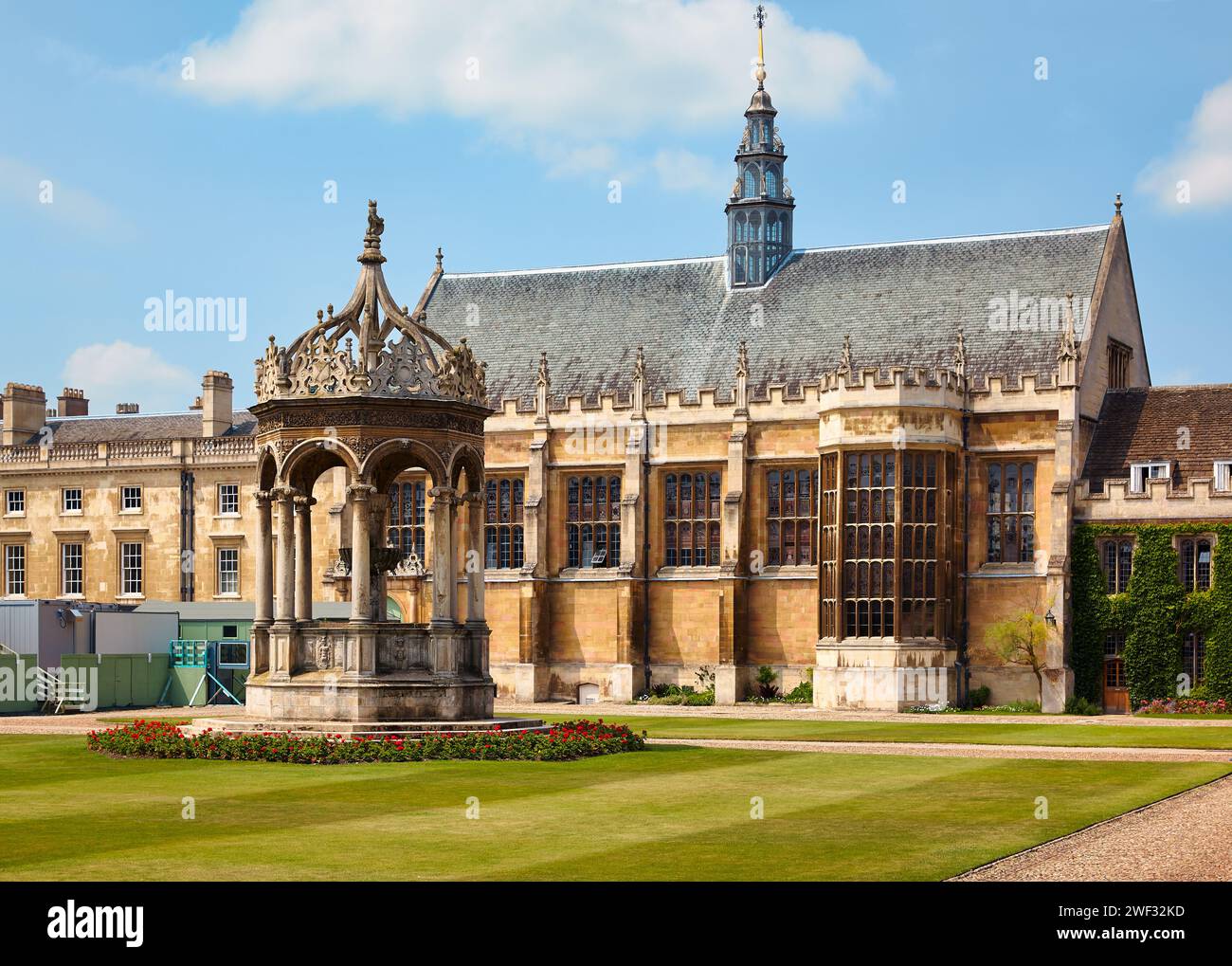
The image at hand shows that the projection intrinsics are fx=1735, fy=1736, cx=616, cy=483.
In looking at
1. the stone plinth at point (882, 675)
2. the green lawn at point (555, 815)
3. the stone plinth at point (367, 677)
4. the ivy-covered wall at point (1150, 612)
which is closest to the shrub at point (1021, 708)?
the ivy-covered wall at point (1150, 612)

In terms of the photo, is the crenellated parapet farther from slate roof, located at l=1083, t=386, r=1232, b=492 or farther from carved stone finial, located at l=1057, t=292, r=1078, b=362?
carved stone finial, located at l=1057, t=292, r=1078, b=362

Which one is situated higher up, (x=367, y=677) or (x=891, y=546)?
(x=891, y=546)

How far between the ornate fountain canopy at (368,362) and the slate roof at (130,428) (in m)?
36.0

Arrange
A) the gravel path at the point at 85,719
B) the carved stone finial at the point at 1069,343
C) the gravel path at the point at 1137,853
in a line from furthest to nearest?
the carved stone finial at the point at 1069,343 → the gravel path at the point at 85,719 → the gravel path at the point at 1137,853

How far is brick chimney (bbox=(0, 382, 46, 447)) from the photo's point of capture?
6850 cm

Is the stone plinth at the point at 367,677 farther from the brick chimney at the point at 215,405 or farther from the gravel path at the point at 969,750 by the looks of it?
the brick chimney at the point at 215,405

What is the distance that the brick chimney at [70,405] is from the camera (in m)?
74.6

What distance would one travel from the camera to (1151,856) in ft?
55.9

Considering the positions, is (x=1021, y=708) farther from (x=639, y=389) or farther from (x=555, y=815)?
(x=555, y=815)

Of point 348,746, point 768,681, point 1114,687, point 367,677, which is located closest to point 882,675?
point 768,681

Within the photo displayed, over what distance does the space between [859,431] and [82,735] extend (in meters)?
25.5

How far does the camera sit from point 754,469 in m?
55.7

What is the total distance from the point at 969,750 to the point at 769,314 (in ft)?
100

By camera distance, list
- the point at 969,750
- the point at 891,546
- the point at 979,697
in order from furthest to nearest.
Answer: the point at 979,697 → the point at 891,546 → the point at 969,750
